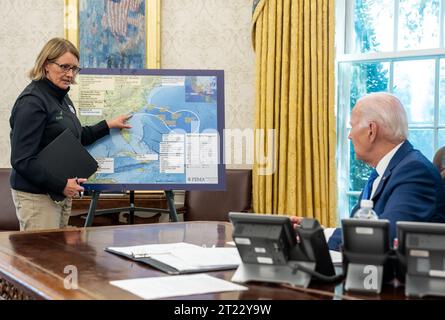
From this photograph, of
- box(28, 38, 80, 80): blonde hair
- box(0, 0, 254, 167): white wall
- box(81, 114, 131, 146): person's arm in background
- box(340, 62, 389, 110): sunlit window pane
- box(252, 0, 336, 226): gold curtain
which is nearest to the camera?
box(28, 38, 80, 80): blonde hair

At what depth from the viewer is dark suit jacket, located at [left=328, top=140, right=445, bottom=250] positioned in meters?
2.19

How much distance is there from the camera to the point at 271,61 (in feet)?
16.2

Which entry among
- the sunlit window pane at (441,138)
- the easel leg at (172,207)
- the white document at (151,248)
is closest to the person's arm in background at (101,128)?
the easel leg at (172,207)

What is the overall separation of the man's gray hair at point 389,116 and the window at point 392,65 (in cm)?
236

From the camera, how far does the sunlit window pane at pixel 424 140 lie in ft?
15.7

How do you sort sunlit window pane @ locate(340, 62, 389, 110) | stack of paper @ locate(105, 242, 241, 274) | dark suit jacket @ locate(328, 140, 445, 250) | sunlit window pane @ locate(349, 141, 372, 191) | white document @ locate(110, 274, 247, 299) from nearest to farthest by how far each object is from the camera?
white document @ locate(110, 274, 247, 299) → stack of paper @ locate(105, 242, 241, 274) → dark suit jacket @ locate(328, 140, 445, 250) → sunlit window pane @ locate(340, 62, 389, 110) → sunlit window pane @ locate(349, 141, 372, 191)

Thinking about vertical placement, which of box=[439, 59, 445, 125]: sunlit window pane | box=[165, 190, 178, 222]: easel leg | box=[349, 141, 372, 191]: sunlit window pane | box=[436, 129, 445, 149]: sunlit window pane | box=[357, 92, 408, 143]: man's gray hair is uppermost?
box=[439, 59, 445, 125]: sunlit window pane

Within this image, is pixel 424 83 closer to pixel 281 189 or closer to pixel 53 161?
pixel 281 189

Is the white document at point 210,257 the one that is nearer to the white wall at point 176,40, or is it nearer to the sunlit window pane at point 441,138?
the sunlit window pane at point 441,138

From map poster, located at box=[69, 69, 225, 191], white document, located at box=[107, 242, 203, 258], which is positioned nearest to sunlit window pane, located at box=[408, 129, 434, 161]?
map poster, located at box=[69, 69, 225, 191]

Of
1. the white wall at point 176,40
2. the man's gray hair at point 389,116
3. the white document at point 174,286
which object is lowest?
the white document at point 174,286

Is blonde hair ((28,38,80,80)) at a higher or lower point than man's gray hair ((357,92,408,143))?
higher

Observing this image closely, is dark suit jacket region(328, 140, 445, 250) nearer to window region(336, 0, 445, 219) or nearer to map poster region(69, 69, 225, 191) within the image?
map poster region(69, 69, 225, 191)

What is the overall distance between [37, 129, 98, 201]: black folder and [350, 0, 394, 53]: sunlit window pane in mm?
2482
